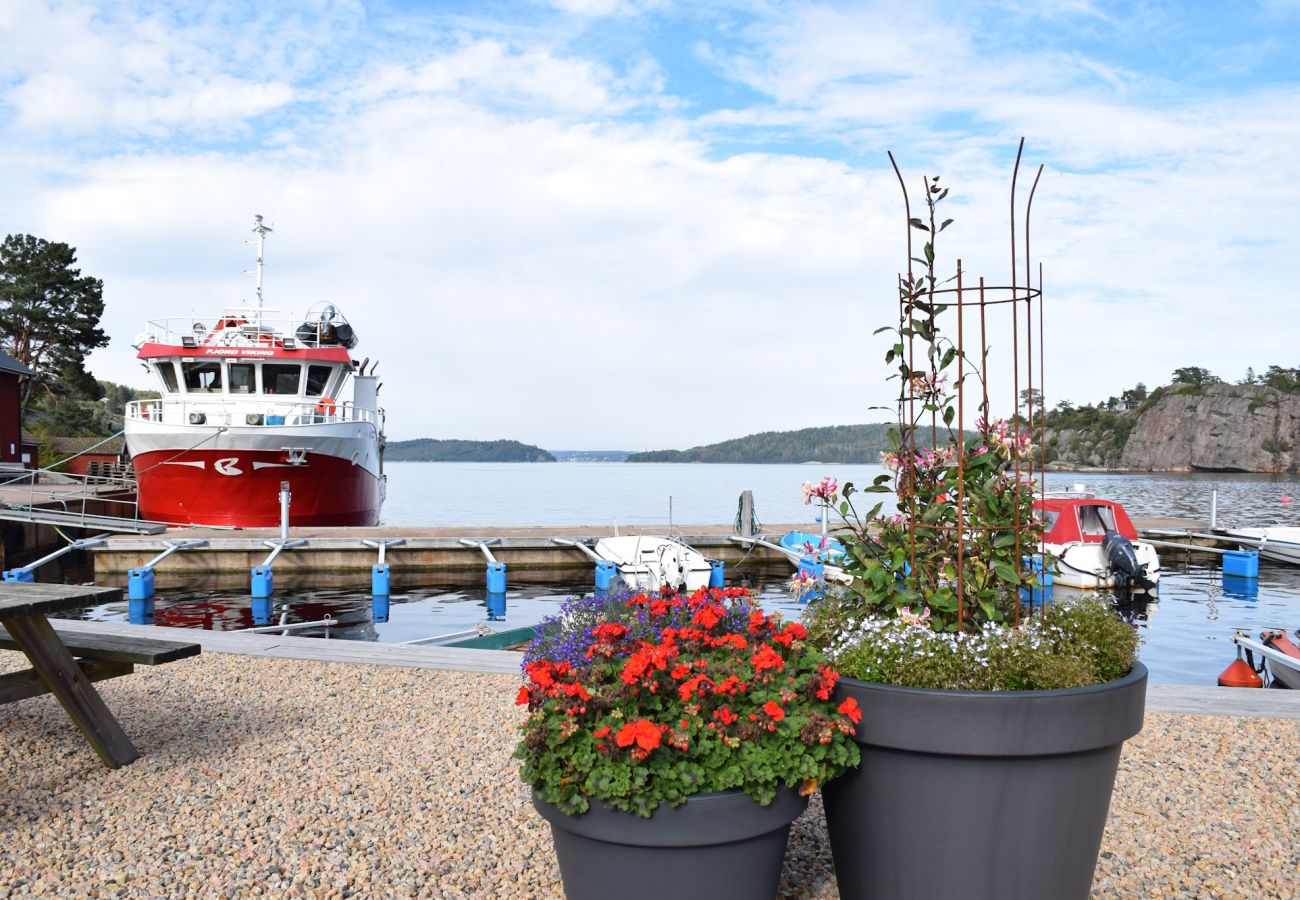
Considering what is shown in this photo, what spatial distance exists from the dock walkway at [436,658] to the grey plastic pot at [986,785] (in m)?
3.41

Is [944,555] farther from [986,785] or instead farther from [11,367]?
[11,367]

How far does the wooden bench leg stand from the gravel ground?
11 cm

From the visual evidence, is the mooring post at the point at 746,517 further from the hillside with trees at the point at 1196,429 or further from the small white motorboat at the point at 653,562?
the hillside with trees at the point at 1196,429

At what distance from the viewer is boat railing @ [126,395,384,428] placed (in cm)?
2047

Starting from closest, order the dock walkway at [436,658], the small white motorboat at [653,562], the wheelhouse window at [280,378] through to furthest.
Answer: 1. the dock walkway at [436,658]
2. the small white motorboat at [653,562]
3. the wheelhouse window at [280,378]

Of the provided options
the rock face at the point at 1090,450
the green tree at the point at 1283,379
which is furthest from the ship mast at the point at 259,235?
the green tree at the point at 1283,379

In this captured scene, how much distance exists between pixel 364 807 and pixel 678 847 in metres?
1.97

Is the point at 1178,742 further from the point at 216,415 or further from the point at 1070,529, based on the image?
Result: the point at 216,415

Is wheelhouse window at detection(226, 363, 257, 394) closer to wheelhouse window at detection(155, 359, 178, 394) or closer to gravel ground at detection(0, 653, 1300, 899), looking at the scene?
wheelhouse window at detection(155, 359, 178, 394)

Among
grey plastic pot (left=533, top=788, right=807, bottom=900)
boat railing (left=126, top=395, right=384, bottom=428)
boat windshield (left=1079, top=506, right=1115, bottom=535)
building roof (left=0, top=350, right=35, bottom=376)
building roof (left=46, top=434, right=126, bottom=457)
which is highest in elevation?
building roof (left=0, top=350, right=35, bottom=376)

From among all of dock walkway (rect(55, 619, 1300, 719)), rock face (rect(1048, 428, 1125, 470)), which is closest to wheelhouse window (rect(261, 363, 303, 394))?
dock walkway (rect(55, 619, 1300, 719))

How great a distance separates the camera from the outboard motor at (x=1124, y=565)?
1620 centimetres

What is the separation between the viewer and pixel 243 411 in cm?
2128

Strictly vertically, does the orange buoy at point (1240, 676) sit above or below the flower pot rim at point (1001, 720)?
below
